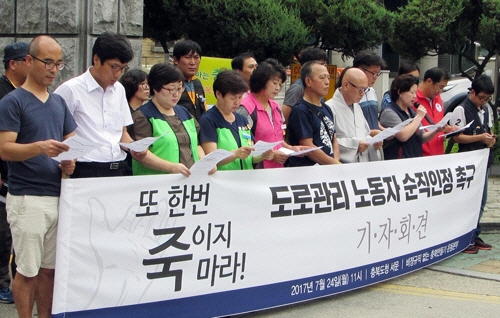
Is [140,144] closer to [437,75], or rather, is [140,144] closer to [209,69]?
[437,75]

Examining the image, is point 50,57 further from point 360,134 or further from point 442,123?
point 442,123

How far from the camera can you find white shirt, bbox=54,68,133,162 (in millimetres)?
4797

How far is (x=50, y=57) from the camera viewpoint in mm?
4383

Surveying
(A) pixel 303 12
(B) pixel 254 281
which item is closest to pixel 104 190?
(B) pixel 254 281

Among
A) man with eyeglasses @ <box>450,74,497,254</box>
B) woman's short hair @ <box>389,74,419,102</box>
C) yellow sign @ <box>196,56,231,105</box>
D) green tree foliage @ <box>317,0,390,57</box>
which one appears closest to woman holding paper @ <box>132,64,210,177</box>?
woman's short hair @ <box>389,74,419,102</box>

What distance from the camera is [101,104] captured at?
487 cm

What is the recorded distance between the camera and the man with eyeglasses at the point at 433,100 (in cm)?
754

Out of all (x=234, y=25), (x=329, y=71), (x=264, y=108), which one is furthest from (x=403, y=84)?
(x=329, y=71)

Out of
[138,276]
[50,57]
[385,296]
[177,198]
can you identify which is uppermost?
[50,57]

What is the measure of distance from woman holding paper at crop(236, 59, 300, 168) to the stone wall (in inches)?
92.7

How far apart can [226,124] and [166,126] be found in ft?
1.73

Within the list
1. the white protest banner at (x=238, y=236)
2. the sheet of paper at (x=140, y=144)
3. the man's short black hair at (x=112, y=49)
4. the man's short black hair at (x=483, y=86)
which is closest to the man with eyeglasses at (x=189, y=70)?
the white protest banner at (x=238, y=236)

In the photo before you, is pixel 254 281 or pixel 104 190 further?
pixel 254 281

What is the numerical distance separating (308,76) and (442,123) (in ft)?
5.32
